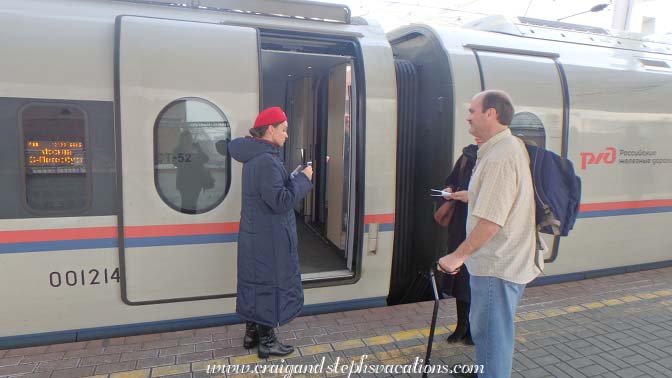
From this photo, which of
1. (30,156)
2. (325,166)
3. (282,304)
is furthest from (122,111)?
(325,166)

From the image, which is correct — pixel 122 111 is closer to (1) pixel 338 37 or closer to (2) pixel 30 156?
(2) pixel 30 156

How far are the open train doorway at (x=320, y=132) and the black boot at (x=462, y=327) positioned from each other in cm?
98

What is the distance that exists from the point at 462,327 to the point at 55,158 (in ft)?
11.0

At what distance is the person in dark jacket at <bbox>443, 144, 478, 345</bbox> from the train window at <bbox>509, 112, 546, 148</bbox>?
1.40 metres

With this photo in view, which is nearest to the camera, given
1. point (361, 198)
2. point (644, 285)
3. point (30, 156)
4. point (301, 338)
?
point (30, 156)

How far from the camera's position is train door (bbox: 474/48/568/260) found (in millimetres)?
4410

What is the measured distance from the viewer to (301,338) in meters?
3.71

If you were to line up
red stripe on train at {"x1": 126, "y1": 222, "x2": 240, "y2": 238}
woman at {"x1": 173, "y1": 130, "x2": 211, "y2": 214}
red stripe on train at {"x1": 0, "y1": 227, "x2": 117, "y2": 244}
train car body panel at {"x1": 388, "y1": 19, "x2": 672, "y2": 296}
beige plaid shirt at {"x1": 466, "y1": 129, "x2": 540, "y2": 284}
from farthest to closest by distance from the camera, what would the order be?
train car body panel at {"x1": 388, "y1": 19, "x2": 672, "y2": 296}
woman at {"x1": 173, "y1": 130, "x2": 211, "y2": 214}
red stripe on train at {"x1": 126, "y1": 222, "x2": 240, "y2": 238}
red stripe on train at {"x1": 0, "y1": 227, "x2": 117, "y2": 244}
beige plaid shirt at {"x1": 466, "y1": 129, "x2": 540, "y2": 284}

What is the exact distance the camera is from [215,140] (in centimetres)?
356

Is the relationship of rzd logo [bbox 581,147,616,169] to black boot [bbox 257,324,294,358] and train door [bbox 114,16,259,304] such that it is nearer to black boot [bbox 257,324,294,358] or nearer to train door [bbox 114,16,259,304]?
train door [bbox 114,16,259,304]

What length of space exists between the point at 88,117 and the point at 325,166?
3.23 meters

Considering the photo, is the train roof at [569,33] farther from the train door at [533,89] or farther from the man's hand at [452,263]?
the man's hand at [452,263]

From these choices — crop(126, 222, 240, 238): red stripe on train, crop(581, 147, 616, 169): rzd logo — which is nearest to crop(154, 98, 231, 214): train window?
crop(126, 222, 240, 238): red stripe on train

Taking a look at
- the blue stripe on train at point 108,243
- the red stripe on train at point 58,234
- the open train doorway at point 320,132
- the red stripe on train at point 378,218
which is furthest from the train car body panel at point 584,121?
the red stripe on train at point 58,234
